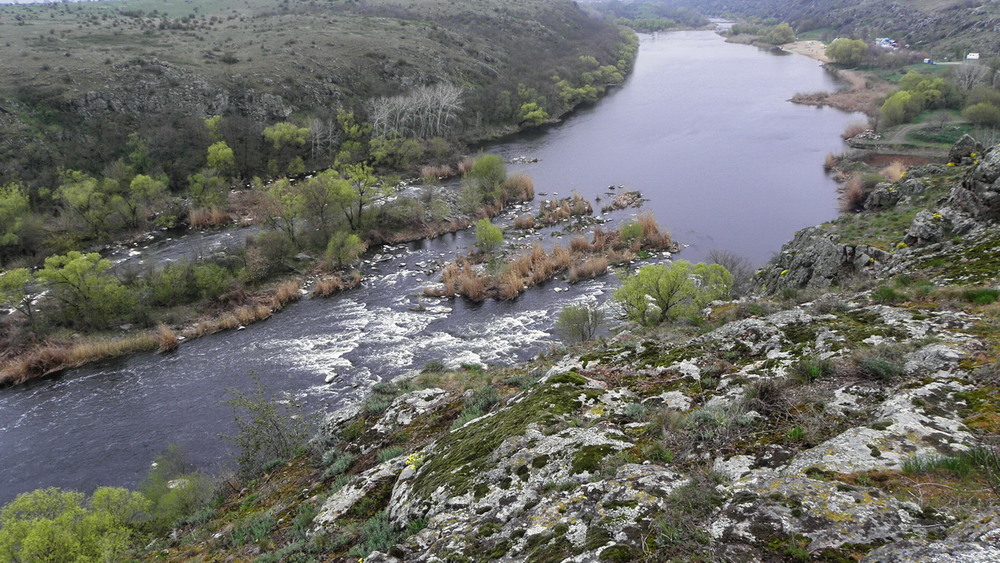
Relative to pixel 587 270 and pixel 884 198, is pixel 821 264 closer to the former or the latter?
pixel 884 198

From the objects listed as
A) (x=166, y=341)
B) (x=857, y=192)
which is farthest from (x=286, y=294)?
(x=857, y=192)

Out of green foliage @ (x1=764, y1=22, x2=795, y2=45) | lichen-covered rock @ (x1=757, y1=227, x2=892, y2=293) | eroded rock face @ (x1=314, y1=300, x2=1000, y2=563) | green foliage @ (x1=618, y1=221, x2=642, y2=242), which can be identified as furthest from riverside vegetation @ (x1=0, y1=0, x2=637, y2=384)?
green foliage @ (x1=764, y1=22, x2=795, y2=45)

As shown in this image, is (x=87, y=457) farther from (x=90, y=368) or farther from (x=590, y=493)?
(x=590, y=493)

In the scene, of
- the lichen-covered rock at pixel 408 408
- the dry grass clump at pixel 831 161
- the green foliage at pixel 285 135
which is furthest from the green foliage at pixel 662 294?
the green foliage at pixel 285 135

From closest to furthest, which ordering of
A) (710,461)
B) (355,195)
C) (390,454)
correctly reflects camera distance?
(710,461) → (390,454) → (355,195)

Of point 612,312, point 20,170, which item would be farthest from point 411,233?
point 20,170

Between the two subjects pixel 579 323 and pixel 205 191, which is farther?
pixel 205 191
